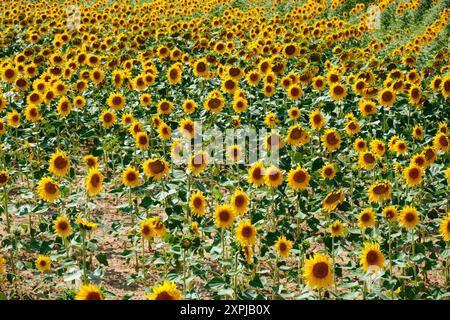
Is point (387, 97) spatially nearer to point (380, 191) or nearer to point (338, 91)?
point (338, 91)

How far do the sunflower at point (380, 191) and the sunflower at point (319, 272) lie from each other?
3.90 feet

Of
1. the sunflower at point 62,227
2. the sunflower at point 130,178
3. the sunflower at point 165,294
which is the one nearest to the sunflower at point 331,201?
the sunflower at point 130,178

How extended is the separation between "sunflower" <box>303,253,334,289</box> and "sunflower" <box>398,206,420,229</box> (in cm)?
99

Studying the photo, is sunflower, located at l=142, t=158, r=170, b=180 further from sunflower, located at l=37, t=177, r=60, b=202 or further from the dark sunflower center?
the dark sunflower center

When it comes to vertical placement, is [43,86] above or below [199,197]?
above

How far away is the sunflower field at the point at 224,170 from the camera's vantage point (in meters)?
4.40

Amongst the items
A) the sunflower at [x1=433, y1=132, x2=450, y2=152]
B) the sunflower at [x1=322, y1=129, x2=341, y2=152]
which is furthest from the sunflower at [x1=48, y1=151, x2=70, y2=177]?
the sunflower at [x1=433, y1=132, x2=450, y2=152]

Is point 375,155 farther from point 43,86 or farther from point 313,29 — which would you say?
point 313,29

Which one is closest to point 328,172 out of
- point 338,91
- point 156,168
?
point 156,168

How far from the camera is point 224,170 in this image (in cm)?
689

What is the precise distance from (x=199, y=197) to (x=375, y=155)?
1.69m

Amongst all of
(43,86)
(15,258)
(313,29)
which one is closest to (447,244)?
(15,258)

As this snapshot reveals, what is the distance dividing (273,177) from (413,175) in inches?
44.5
